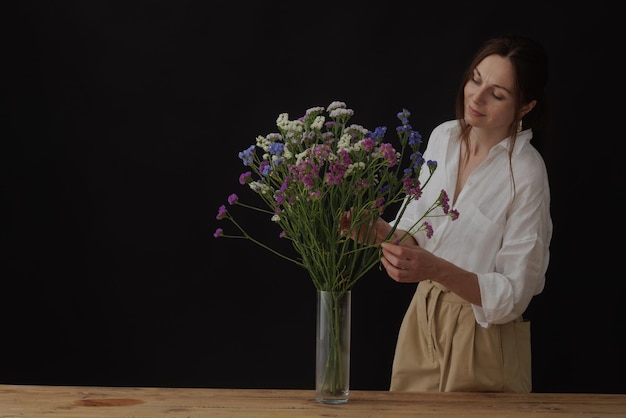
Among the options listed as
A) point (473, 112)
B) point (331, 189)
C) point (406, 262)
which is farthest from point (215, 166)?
point (331, 189)

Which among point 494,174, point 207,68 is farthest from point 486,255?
point 207,68

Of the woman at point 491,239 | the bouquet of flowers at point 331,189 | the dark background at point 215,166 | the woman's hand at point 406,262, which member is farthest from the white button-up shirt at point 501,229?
the dark background at point 215,166

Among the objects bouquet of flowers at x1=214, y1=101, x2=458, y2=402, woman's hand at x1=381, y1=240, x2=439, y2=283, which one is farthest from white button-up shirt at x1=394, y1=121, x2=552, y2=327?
bouquet of flowers at x1=214, y1=101, x2=458, y2=402

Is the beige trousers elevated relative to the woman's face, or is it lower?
lower

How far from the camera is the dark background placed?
3490 mm

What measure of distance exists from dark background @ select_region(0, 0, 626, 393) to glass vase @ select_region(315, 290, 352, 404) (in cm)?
158

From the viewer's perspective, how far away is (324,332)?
1973 millimetres

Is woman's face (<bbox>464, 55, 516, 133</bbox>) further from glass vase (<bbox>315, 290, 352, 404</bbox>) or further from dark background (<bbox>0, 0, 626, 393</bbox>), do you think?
dark background (<bbox>0, 0, 626, 393</bbox>)

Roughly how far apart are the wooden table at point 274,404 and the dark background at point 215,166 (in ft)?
4.80

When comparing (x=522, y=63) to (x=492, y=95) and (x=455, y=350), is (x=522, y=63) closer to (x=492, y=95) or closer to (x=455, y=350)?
(x=492, y=95)

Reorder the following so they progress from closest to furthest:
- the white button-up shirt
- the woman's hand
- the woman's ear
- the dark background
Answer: the woman's hand
the white button-up shirt
the woman's ear
the dark background

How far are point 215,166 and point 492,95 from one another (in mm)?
1330

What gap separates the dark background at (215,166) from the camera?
11.5 ft

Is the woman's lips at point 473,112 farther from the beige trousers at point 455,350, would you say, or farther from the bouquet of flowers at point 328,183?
the bouquet of flowers at point 328,183
